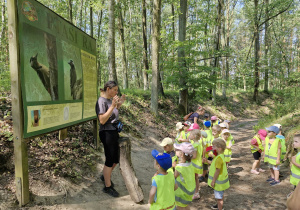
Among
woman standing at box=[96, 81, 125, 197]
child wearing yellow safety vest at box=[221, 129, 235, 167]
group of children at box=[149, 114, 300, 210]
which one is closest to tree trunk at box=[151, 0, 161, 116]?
group of children at box=[149, 114, 300, 210]

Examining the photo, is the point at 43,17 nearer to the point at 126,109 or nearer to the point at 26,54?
the point at 26,54

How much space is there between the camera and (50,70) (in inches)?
144

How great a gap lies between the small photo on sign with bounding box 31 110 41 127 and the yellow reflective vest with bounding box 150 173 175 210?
6.98ft

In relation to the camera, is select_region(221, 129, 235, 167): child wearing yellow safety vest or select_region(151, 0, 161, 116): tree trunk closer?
select_region(221, 129, 235, 167): child wearing yellow safety vest

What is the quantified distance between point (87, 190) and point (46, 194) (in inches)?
31.7

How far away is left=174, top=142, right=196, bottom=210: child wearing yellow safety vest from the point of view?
11.0 ft

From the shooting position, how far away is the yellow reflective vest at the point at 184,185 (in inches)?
132

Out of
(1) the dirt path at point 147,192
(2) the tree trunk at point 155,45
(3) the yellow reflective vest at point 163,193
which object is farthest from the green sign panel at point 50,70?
(2) the tree trunk at point 155,45

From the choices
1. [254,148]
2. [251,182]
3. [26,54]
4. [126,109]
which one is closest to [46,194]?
[26,54]

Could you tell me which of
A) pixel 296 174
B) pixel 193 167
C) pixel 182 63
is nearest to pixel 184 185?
pixel 193 167

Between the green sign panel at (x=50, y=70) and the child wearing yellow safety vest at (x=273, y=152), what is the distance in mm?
5040

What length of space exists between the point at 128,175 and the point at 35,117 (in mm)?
2184

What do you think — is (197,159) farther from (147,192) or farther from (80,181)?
(80,181)

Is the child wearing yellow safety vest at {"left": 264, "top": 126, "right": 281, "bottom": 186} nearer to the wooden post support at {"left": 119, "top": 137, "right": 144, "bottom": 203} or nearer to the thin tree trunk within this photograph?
the wooden post support at {"left": 119, "top": 137, "right": 144, "bottom": 203}
